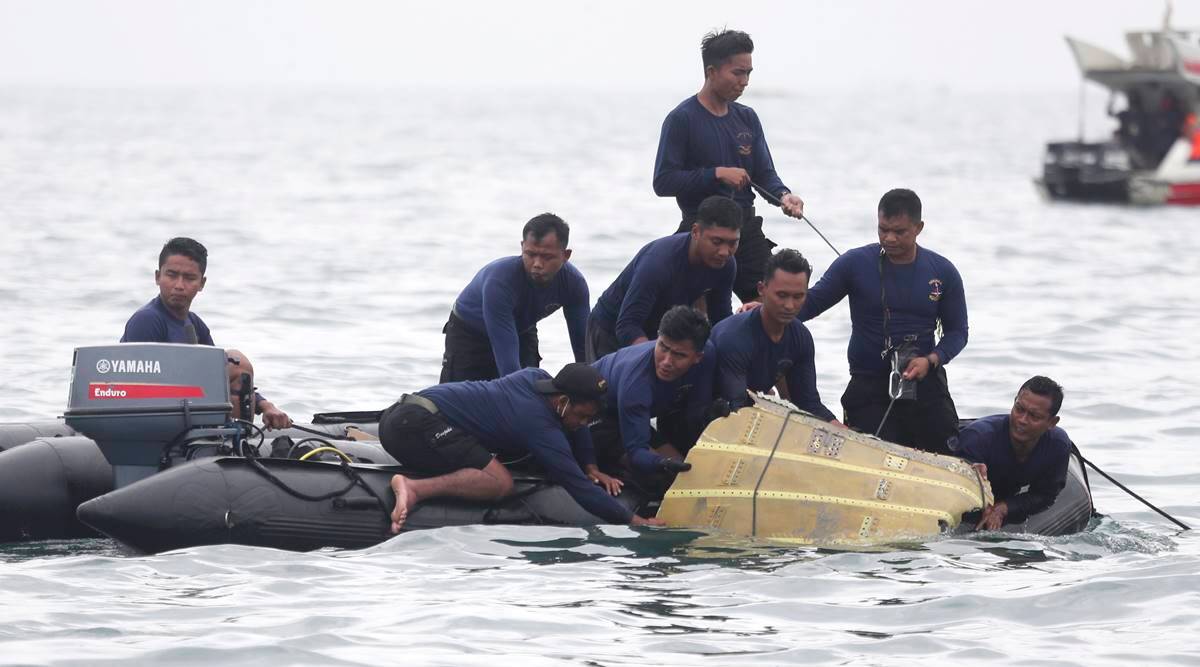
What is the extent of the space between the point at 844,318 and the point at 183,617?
16.2 metres

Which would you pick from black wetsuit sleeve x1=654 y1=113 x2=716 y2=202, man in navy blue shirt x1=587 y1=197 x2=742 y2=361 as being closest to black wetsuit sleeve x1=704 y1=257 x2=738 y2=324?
man in navy blue shirt x1=587 y1=197 x2=742 y2=361

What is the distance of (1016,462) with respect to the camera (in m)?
10.4

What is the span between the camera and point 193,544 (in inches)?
376

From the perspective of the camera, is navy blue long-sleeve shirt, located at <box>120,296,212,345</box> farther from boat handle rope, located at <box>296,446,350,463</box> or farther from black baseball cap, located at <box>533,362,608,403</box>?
black baseball cap, located at <box>533,362,608,403</box>

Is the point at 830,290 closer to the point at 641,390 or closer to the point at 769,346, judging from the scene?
the point at 769,346

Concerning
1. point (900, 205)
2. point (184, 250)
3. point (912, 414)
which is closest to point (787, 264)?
point (900, 205)

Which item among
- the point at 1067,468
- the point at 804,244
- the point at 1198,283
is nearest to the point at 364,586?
the point at 1067,468

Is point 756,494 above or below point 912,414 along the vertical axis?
below

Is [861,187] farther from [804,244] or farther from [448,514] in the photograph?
[448,514]

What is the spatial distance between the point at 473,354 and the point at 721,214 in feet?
7.25

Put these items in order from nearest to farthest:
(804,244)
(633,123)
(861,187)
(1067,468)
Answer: (1067,468)
(804,244)
(861,187)
(633,123)

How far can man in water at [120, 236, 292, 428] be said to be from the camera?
10.3 meters

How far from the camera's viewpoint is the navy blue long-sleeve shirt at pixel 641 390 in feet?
32.0

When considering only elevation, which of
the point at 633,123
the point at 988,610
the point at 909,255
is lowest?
the point at 988,610
